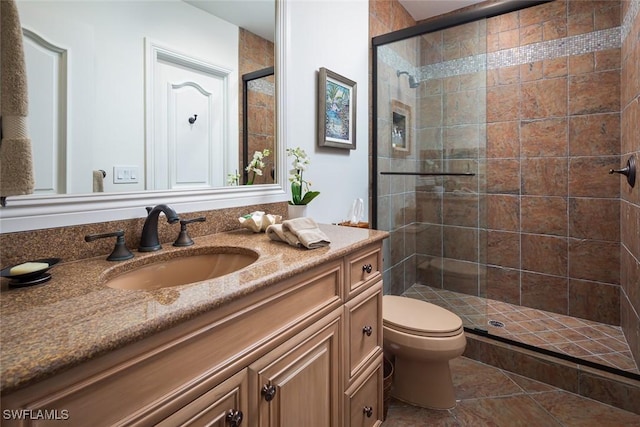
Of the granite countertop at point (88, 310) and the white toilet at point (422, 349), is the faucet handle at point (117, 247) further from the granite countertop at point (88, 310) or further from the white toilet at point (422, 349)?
the white toilet at point (422, 349)

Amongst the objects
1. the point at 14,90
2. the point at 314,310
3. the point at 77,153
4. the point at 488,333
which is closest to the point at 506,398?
the point at 488,333

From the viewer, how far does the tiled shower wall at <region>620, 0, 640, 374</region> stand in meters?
1.78

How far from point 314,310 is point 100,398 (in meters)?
0.58

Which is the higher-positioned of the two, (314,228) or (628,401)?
(314,228)

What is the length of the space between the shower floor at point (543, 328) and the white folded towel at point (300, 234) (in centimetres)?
163

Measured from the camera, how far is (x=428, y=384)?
1699 mm

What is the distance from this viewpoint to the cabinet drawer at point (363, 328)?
1190 millimetres

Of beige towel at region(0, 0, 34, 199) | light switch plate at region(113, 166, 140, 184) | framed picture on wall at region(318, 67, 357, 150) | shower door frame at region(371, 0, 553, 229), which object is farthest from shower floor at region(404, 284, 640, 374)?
beige towel at region(0, 0, 34, 199)

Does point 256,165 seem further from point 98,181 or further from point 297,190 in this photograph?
point 98,181

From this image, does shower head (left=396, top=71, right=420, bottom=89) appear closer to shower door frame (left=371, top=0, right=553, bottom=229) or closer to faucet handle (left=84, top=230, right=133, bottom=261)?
shower door frame (left=371, top=0, right=553, bottom=229)

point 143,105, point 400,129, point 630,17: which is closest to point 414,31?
point 400,129

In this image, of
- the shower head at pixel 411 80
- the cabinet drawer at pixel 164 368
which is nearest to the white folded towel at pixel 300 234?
the cabinet drawer at pixel 164 368

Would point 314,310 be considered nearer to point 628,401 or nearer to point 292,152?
point 292,152

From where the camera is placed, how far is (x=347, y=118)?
208 cm
